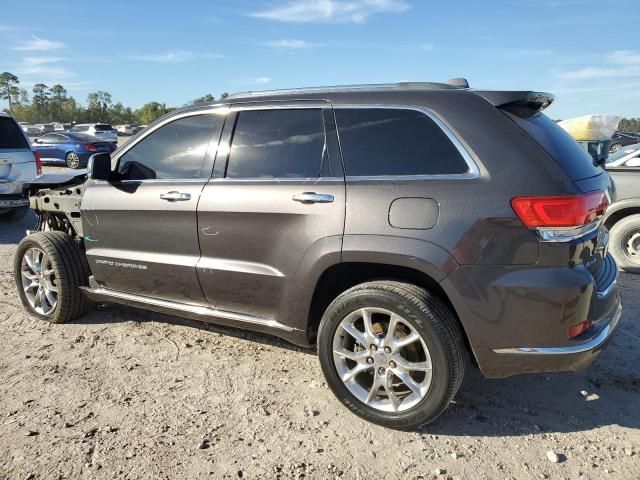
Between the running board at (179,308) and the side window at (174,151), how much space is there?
92 centimetres

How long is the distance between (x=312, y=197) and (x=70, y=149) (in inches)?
808

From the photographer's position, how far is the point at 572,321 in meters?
2.49

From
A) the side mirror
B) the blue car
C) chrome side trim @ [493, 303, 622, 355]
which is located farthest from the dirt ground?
the blue car

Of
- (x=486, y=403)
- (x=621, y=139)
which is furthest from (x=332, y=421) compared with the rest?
(x=621, y=139)

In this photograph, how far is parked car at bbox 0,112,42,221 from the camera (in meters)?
7.86

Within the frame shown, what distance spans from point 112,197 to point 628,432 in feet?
12.3

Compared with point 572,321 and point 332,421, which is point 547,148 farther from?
point 332,421

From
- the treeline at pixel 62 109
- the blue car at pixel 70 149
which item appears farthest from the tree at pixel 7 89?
the blue car at pixel 70 149

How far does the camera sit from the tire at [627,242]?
19.4 ft

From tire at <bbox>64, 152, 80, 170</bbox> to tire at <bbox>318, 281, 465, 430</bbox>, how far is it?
2019cm

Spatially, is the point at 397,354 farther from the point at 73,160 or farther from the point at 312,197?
the point at 73,160

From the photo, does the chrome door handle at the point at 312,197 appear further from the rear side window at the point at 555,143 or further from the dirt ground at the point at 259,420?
the dirt ground at the point at 259,420

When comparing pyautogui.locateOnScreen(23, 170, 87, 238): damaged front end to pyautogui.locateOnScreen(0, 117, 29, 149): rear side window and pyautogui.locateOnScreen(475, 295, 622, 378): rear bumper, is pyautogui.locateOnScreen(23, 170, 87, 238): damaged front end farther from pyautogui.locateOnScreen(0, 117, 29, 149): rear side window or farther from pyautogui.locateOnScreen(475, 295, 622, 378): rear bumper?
pyautogui.locateOnScreen(0, 117, 29, 149): rear side window

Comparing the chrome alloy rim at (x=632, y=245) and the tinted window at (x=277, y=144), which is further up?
the tinted window at (x=277, y=144)
